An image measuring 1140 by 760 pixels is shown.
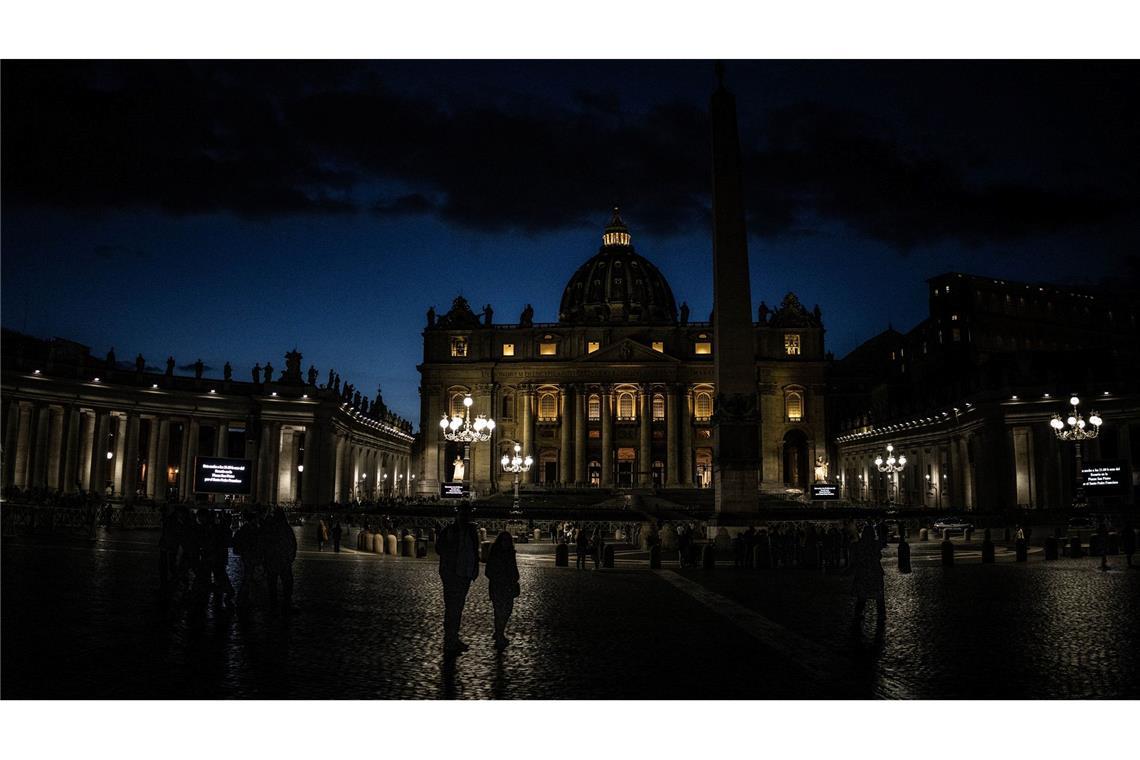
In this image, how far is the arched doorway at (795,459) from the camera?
91.0 metres

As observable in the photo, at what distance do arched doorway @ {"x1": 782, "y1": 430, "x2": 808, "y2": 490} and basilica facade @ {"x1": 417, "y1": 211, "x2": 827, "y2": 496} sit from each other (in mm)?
142

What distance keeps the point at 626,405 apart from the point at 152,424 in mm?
46837

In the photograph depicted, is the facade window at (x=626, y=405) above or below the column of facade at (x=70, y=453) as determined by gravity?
above

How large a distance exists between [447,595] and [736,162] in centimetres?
1971

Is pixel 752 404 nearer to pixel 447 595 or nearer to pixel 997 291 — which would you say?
pixel 447 595

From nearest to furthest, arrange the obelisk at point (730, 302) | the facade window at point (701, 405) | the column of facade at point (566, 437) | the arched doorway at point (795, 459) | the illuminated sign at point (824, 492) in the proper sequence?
the obelisk at point (730, 302) < the illuminated sign at point (824, 492) < the column of facade at point (566, 437) < the facade window at point (701, 405) < the arched doorway at point (795, 459)

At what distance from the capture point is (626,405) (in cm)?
9088

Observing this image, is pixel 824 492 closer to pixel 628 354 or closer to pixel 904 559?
pixel 904 559

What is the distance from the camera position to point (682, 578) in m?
20.0

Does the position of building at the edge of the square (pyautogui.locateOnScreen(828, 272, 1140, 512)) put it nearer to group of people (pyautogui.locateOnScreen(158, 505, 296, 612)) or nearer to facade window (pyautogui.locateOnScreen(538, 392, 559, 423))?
facade window (pyautogui.locateOnScreen(538, 392, 559, 423))

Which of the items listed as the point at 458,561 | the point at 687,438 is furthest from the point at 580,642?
the point at 687,438

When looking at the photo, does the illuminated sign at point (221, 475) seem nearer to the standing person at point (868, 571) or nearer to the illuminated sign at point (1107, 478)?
the standing person at point (868, 571)

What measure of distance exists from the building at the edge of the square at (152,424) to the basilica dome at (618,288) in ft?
146

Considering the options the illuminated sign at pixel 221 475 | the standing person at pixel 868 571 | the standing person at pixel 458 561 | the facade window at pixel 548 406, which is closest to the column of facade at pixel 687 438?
the facade window at pixel 548 406
